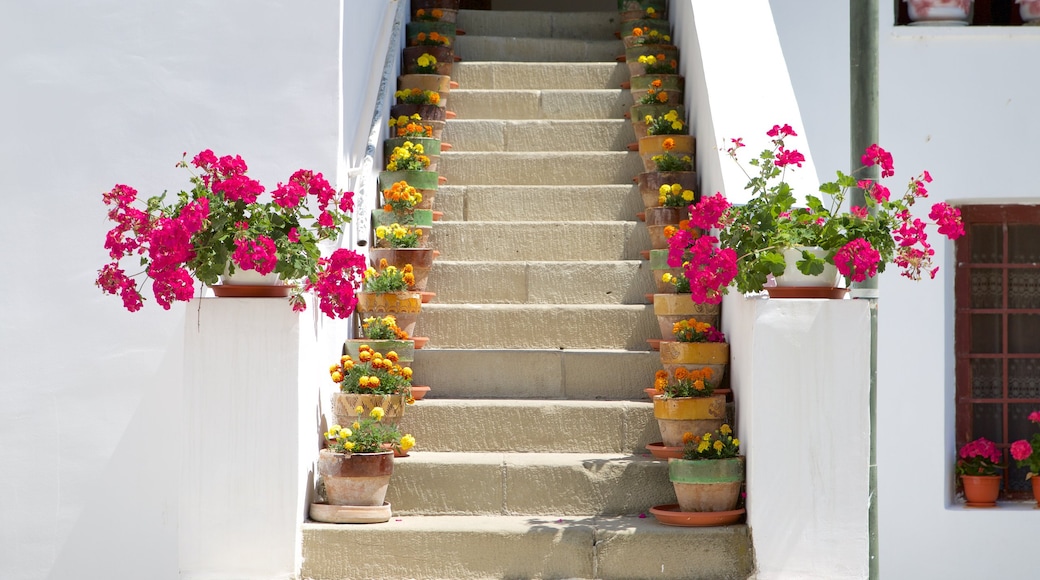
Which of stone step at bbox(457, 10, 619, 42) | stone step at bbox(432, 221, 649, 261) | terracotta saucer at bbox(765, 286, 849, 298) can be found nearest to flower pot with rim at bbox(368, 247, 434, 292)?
Answer: stone step at bbox(432, 221, 649, 261)

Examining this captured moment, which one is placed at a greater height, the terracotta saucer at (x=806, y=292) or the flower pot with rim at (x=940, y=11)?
the flower pot with rim at (x=940, y=11)

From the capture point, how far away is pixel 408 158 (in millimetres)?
6320

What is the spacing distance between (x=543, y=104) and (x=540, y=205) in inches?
38.7

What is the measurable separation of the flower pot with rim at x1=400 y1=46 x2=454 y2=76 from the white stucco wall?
2.27 m

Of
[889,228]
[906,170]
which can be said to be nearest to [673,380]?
[889,228]

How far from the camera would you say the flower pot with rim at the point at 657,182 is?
6250 millimetres

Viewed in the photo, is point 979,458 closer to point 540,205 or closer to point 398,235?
A: point 540,205

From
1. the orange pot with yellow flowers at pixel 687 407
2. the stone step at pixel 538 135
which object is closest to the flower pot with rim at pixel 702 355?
the orange pot with yellow flowers at pixel 687 407

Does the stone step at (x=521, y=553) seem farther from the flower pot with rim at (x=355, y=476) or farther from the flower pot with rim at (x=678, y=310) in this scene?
the flower pot with rim at (x=678, y=310)

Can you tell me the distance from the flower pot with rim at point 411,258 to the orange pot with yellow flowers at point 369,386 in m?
0.69

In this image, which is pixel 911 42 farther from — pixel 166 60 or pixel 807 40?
pixel 166 60

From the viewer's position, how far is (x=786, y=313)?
14.4ft

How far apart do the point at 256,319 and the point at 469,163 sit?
252 cm

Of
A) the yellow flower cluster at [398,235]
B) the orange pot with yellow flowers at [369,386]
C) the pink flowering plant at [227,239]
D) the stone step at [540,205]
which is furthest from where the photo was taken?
the stone step at [540,205]
